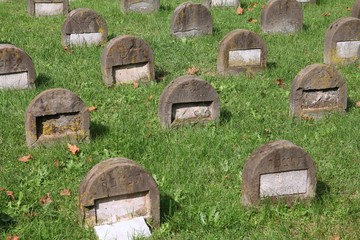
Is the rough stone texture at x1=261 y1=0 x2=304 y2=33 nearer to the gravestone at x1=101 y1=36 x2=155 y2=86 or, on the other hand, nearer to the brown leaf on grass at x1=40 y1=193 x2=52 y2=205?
the gravestone at x1=101 y1=36 x2=155 y2=86

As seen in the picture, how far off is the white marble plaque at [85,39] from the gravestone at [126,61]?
1.76m

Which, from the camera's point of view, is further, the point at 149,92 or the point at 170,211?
the point at 149,92

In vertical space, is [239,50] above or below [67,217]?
above

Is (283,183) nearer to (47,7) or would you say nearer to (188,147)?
(188,147)

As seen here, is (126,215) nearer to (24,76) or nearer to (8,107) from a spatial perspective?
(8,107)

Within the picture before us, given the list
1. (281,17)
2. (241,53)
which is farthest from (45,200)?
(281,17)

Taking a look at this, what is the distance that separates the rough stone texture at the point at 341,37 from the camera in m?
9.23

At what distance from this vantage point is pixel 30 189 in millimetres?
5520

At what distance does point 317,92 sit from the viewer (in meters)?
7.42

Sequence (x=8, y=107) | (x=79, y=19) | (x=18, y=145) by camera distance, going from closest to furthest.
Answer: (x=18, y=145) < (x=8, y=107) < (x=79, y=19)

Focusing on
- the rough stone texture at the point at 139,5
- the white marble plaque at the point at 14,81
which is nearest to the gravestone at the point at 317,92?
the white marble plaque at the point at 14,81

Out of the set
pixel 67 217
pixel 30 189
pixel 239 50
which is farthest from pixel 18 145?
pixel 239 50

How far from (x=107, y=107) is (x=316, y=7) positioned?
7289 millimetres

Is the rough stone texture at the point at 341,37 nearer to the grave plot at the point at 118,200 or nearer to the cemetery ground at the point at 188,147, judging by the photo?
the cemetery ground at the point at 188,147
